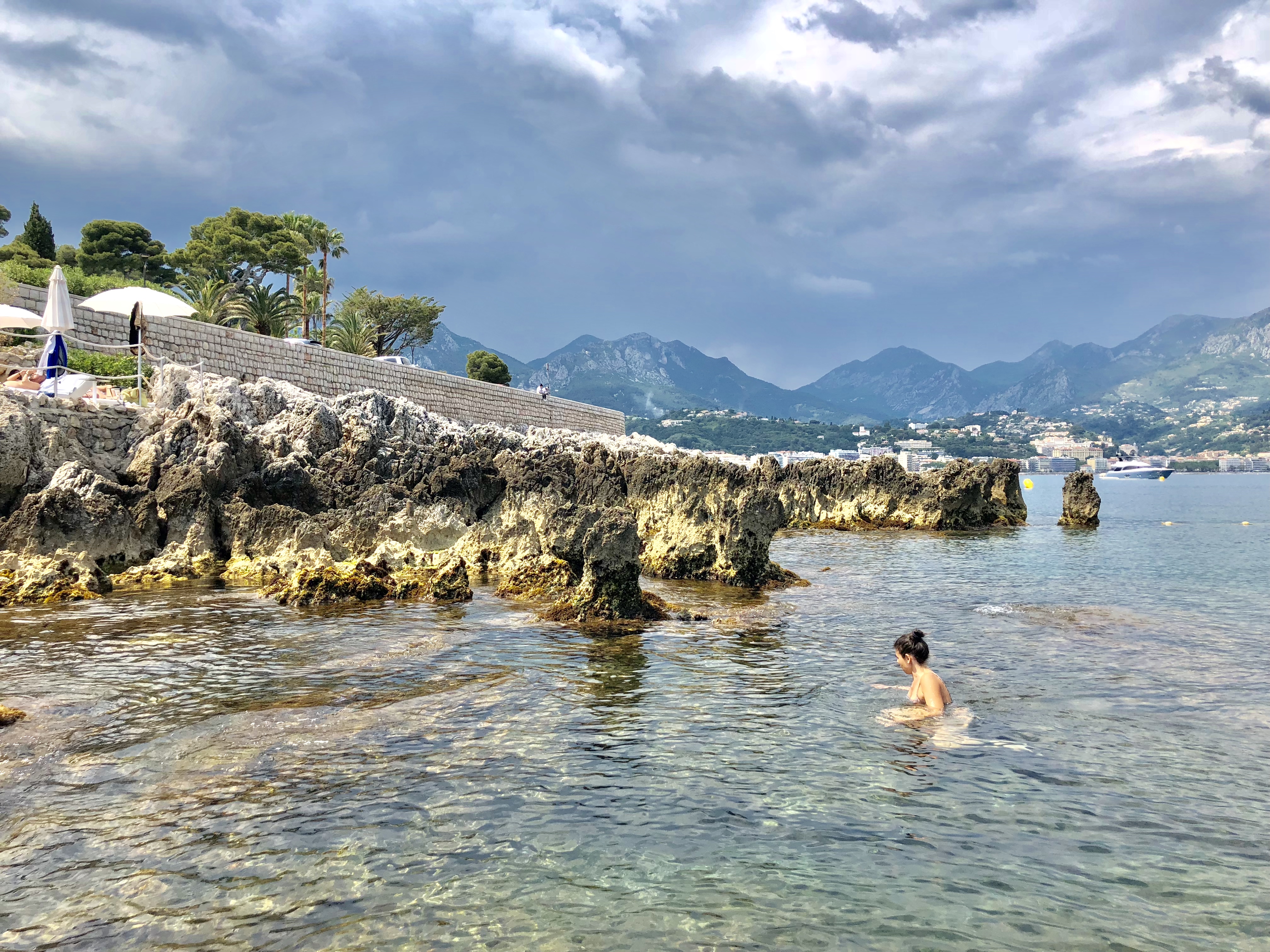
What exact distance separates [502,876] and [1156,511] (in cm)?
7443

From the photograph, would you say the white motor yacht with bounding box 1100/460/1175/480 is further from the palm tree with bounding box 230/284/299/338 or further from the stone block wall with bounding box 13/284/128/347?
Result: the stone block wall with bounding box 13/284/128/347

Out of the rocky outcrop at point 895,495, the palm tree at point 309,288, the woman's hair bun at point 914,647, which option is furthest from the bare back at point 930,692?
the palm tree at point 309,288

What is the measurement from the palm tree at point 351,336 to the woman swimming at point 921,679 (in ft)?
113

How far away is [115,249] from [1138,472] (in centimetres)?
18201

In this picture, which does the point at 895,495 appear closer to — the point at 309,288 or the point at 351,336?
the point at 351,336

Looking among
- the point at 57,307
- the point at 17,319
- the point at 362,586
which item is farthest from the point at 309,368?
the point at 362,586

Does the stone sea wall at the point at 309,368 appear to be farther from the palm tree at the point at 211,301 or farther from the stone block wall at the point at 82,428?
the stone block wall at the point at 82,428

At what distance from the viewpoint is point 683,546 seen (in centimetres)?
2252

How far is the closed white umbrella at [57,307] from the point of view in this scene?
23.1 meters

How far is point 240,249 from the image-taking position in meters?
62.2

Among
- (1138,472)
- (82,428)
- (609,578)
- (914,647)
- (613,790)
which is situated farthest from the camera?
(1138,472)

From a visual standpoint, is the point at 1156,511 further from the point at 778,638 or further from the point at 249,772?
the point at 249,772

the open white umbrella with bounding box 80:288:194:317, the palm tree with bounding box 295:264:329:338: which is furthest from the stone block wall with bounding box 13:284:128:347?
the palm tree with bounding box 295:264:329:338

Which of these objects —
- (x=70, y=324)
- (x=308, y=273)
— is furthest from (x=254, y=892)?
(x=308, y=273)
